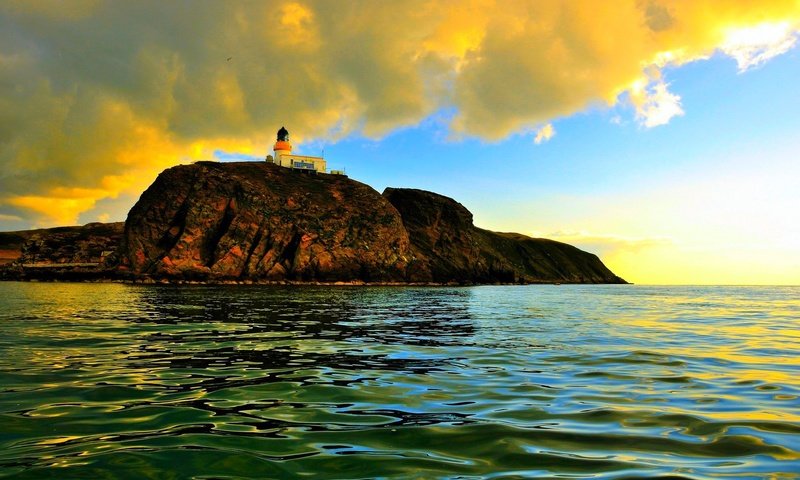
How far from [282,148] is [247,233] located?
39674 mm

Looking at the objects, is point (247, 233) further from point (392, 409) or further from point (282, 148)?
point (392, 409)

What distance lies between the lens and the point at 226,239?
3593 inches

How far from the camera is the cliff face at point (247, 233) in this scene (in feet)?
295

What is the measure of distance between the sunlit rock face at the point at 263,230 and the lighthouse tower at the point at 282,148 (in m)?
6.35

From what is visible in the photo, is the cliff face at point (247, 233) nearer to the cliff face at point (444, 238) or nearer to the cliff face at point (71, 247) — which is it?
the cliff face at point (444, 238)

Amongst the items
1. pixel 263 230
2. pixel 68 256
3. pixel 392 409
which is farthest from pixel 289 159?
pixel 392 409

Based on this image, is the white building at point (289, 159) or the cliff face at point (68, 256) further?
Result: the white building at point (289, 159)

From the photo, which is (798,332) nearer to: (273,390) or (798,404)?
(798,404)

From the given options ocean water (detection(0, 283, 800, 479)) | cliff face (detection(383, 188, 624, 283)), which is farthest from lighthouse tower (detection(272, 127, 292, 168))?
ocean water (detection(0, 283, 800, 479))

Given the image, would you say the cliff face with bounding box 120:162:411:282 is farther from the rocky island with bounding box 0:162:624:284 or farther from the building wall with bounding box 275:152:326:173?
the building wall with bounding box 275:152:326:173

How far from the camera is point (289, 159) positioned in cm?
12256

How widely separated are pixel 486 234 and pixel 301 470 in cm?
19771

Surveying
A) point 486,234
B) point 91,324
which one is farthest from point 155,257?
point 486,234

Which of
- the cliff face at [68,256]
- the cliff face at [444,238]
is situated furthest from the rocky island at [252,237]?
the cliff face at [444,238]
